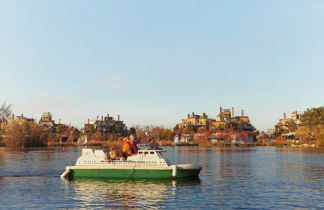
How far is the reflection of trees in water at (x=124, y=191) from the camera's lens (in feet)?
68.8

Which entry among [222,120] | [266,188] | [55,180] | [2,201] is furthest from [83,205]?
[222,120]

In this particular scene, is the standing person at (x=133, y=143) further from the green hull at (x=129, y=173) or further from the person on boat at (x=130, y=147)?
the green hull at (x=129, y=173)

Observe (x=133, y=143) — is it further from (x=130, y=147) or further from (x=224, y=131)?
(x=224, y=131)

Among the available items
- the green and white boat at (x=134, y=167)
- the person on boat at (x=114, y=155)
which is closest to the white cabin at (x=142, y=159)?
the green and white boat at (x=134, y=167)

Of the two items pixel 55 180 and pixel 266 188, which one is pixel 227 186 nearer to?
pixel 266 188

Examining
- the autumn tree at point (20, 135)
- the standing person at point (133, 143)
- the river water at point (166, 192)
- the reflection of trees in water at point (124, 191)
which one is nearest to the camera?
the river water at point (166, 192)

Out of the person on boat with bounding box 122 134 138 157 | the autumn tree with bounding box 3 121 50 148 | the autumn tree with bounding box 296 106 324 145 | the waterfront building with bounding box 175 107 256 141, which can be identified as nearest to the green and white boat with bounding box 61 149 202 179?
the person on boat with bounding box 122 134 138 157

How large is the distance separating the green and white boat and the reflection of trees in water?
1.97 feet

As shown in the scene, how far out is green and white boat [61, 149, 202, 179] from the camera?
28.8 metres

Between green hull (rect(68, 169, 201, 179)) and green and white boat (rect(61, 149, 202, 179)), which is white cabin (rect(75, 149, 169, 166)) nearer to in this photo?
green and white boat (rect(61, 149, 202, 179))

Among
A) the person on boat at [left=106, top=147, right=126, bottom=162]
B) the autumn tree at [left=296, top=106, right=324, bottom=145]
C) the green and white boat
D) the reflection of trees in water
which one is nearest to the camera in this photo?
the reflection of trees in water

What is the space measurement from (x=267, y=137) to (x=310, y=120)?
5504cm

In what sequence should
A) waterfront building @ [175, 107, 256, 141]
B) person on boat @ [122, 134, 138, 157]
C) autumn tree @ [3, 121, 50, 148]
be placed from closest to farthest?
person on boat @ [122, 134, 138, 157], autumn tree @ [3, 121, 50, 148], waterfront building @ [175, 107, 256, 141]

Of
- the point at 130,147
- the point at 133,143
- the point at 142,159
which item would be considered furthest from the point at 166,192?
the point at 133,143
